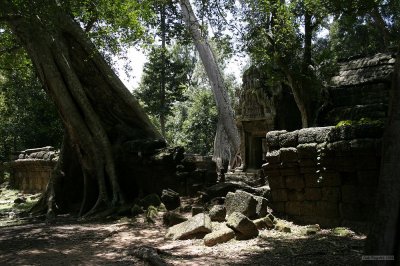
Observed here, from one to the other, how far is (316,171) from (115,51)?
6891mm

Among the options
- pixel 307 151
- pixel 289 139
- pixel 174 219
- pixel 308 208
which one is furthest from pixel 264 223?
pixel 174 219

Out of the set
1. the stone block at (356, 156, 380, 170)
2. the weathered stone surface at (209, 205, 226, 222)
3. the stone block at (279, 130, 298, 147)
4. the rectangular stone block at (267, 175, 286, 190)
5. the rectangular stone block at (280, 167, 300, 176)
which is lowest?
the weathered stone surface at (209, 205, 226, 222)

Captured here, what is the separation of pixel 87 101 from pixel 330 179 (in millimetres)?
6012

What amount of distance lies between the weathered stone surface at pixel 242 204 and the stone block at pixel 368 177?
1.62m

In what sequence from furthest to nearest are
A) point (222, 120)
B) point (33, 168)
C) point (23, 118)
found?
point (23, 118) → point (222, 120) → point (33, 168)

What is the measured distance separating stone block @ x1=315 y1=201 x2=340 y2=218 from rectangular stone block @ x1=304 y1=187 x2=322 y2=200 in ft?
0.30

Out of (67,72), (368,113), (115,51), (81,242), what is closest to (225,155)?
(115,51)

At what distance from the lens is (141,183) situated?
9.60 meters

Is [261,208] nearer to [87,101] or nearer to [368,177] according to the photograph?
[368,177]

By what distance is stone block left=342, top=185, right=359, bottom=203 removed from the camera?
571 centimetres

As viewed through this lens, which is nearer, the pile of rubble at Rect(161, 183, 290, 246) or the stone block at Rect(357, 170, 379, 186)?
the stone block at Rect(357, 170, 379, 186)

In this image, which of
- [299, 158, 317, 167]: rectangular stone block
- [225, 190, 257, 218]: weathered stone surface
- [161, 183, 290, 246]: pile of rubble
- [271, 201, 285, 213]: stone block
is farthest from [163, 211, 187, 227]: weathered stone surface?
[299, 158, 317, 167]: rectangular stone block

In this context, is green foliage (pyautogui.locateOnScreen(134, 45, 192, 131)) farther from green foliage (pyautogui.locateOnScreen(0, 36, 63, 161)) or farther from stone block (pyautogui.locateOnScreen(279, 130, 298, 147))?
stone block (pyautogui.locateOnScreen(279, 130, 298, 147))

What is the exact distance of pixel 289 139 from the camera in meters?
6.47
